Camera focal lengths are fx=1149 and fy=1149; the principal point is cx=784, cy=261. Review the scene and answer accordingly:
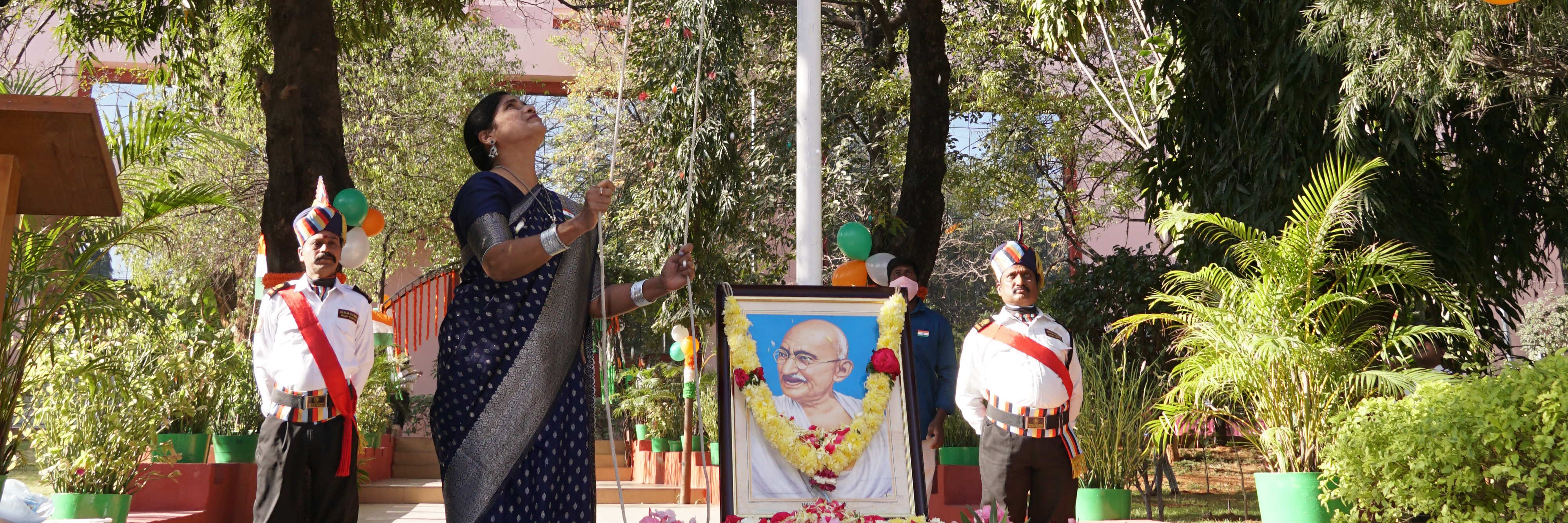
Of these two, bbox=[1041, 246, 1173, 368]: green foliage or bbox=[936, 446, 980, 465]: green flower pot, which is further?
bbox=[1041, 246, 1173, 368]: green foliage

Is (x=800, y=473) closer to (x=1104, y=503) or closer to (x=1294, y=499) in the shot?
(x=1294, y=499)

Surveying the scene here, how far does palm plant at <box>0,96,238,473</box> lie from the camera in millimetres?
5059

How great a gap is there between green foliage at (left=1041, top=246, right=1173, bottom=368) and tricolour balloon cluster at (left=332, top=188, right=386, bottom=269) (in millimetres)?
6895

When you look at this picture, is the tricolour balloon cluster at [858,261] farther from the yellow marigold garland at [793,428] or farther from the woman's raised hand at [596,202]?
the woman's raised hand at [596,202]

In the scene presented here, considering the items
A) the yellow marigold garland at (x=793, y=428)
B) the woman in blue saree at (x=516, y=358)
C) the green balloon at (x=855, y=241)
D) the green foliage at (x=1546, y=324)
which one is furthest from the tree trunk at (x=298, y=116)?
the green foliage at (x=1546, y=324)

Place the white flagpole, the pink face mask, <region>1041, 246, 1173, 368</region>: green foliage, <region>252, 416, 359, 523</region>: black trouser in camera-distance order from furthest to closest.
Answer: <region>1041, 246, 1173, 368</region>: green foliage, the pink face mask, the white flagpole, <region>252, 416, 359, 523</region>: black trouser

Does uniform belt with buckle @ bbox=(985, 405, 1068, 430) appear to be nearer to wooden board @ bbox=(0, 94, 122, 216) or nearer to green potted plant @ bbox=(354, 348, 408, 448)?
wooden board @ bbox=(0, 94, 122, 216)

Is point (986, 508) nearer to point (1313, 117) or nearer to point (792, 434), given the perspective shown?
point (792, 434)

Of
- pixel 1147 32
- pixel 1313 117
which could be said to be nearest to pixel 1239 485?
pixel 1147 32

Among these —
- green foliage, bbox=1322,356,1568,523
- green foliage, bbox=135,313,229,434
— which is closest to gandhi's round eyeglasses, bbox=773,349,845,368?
green foliage, bbox=1322,356,1568,523

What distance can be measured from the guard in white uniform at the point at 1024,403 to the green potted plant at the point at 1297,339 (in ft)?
3.60

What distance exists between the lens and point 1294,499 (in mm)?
5508

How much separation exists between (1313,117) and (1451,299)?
1.80m

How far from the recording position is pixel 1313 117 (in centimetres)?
741
